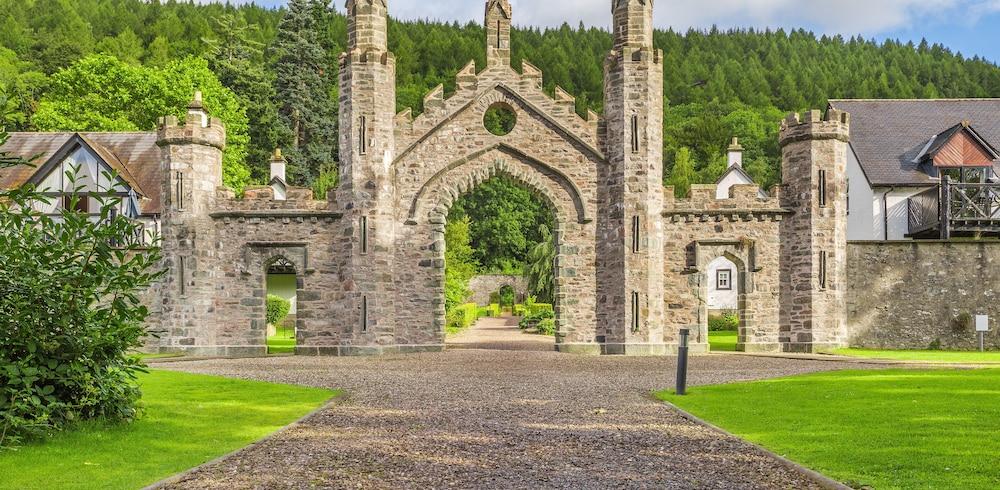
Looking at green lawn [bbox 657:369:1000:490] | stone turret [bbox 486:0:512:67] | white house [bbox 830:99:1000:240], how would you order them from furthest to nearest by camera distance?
white house [bbox 830:99:1000:240] < stone turret [bbox 486:0:512:67] < green lawn [bbox 657:369:1000:490]

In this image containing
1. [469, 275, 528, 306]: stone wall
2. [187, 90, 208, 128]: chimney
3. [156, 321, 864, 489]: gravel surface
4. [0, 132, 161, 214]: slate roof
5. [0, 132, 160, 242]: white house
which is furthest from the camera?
[469, 275, 528, 306]: stone wall

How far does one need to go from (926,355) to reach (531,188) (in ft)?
40.3

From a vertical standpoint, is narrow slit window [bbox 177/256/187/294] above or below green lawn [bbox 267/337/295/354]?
above

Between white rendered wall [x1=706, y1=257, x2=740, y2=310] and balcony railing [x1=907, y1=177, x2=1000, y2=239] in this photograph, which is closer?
balcony railing [x1=907, y1=177, x2=1000, y2=239]

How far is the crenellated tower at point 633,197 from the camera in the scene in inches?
1110

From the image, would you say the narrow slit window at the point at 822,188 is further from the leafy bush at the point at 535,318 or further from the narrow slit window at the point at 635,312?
the leafy bush at the point at 535,318

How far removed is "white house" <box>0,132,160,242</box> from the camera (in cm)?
3903

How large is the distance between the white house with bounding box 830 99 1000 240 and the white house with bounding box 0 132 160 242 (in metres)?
28.5

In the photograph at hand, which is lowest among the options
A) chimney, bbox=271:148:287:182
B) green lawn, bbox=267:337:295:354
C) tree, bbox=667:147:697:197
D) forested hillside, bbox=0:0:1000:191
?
green lawn, bbox=267:337:295:354

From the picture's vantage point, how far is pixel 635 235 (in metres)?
28.4

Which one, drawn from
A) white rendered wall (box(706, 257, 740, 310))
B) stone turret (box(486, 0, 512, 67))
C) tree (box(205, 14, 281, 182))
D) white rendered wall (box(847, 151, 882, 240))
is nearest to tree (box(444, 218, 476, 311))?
white rendered wall (box(706, 257, 740, 310))

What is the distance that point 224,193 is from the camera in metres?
29.4

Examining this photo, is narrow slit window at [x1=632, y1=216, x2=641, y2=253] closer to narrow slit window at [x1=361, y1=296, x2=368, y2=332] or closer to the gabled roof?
narrow slit window at [x1=361, y1=296, x2=368, y2=332]

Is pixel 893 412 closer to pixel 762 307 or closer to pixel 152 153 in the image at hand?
pixel 762 307
